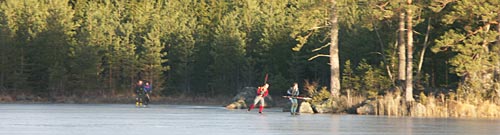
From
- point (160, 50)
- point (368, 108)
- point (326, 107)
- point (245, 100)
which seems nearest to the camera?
point (368, 108)

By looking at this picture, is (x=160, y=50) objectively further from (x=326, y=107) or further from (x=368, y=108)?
(x=368, y=108)

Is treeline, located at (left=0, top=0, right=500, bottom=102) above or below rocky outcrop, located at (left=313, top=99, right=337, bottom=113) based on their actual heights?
above

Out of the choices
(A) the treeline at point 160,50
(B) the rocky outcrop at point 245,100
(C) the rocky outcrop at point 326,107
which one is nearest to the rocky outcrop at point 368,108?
(C) the rocky outcrop at point 326,107

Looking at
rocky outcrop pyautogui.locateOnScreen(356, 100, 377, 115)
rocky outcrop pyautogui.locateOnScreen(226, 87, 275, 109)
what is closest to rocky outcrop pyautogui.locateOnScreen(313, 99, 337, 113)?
rocky outcrop pyautogui.locateOnScreen(356, 100, 377, 115)

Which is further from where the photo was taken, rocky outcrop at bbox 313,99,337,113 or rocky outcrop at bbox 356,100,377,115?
rocky outcrop at bbox 313,99,337,113

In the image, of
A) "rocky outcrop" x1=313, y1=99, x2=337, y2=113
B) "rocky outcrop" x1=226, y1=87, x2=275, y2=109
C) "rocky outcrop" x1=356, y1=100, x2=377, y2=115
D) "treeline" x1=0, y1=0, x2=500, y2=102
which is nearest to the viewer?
"rocky outcrop" x1=356, y1=100, x2=377, y2=115

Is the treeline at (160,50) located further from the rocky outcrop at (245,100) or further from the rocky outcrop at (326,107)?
the rocky outcrop at (326,107)

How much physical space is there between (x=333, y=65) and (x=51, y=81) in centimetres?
4033

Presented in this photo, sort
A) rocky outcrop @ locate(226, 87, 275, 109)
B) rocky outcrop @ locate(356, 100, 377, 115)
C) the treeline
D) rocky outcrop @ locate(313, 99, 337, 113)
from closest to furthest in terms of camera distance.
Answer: rocky outcrop @ locate(356, 100, 377, 115) < rocky outcrop @ locate(313, 99, 337, 113) < rocky outcrop @ locate(226, 87, 275, 109) < the treeline

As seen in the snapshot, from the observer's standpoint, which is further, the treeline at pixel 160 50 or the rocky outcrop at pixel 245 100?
the treeline at pixel 160 50

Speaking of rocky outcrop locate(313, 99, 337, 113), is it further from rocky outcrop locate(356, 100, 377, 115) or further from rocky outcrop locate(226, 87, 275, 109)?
rocky outcrop locate(226, 87, 275, 109)

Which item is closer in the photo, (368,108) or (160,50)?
(368,108)

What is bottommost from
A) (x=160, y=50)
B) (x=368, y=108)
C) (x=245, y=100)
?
(x=368, y=108)

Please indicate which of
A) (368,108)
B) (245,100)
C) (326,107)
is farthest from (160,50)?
(368,108)
